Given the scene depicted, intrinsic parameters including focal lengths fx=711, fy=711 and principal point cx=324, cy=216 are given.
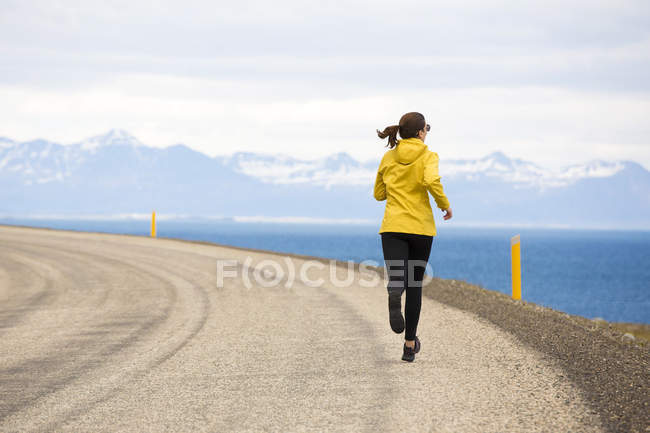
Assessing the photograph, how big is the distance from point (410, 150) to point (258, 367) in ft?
7.64

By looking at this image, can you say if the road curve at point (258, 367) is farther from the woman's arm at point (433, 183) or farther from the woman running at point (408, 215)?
the woman's arm at point (433, 183)

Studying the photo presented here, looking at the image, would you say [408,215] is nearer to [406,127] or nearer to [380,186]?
[380,186]

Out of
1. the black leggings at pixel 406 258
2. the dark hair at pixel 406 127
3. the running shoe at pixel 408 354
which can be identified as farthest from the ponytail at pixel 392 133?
the running shoe at pixel 408 354

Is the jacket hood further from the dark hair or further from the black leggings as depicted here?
the black leggings

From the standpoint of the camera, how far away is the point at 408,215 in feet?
20.2

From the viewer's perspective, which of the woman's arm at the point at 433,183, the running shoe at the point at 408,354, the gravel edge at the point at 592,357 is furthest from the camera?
the running shoe at the point at 408,354

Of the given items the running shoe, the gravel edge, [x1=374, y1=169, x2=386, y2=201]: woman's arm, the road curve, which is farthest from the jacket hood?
the gravel edge

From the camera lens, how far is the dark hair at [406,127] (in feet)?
20.5

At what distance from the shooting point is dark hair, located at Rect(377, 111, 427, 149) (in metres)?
6.26

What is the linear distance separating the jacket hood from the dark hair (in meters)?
0.07

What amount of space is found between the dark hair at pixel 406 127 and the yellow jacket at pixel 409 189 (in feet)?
0.18

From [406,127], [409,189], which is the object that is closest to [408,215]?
[409,189]

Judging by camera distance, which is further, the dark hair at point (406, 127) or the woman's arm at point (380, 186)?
the woman's arm at point (380, 186)

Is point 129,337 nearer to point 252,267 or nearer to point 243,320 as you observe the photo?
point 243,320
